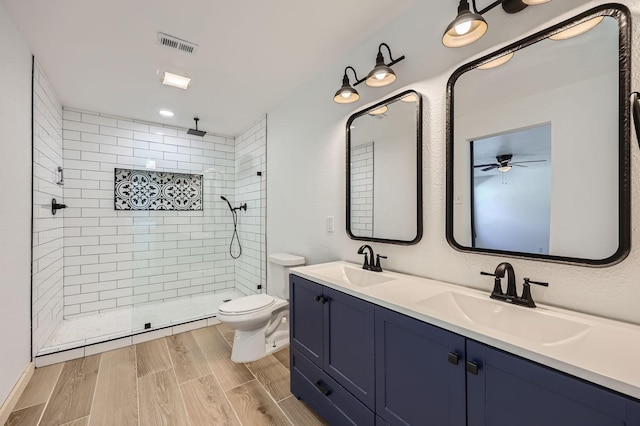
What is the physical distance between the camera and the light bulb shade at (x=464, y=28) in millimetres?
1140

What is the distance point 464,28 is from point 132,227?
3.69 metres

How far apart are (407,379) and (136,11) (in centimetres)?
243

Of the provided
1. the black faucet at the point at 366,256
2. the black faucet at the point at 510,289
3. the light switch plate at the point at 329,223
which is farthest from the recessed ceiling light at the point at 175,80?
the black faucet at the point at 510,289

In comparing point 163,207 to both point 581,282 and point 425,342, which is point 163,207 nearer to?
point 425,342

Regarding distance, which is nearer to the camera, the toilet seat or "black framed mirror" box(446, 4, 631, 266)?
"black framed mirror" box(446, 4, 631, 266)

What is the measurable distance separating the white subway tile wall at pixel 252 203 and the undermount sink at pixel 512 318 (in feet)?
7.39

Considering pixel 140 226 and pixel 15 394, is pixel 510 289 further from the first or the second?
pixel 140 226

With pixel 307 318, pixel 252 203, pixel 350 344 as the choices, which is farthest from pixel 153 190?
pixel 350 344

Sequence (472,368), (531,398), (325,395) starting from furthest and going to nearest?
(325,395) → (472,368) → (531,398)

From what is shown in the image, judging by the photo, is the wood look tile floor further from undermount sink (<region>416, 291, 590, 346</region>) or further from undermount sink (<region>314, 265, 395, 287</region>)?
undermount sink (<region>416, 291, 590, 346</region>)

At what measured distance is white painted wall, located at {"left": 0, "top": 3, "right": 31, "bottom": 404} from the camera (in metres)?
1.62

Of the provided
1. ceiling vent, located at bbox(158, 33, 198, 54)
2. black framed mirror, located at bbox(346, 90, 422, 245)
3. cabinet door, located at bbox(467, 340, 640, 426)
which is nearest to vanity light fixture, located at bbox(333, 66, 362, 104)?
→ black framed mirror, located at bbox(346, 90, 422, 245)

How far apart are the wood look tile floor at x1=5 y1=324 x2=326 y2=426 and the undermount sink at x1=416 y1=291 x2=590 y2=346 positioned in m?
1.06

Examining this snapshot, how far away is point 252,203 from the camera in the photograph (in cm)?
351
